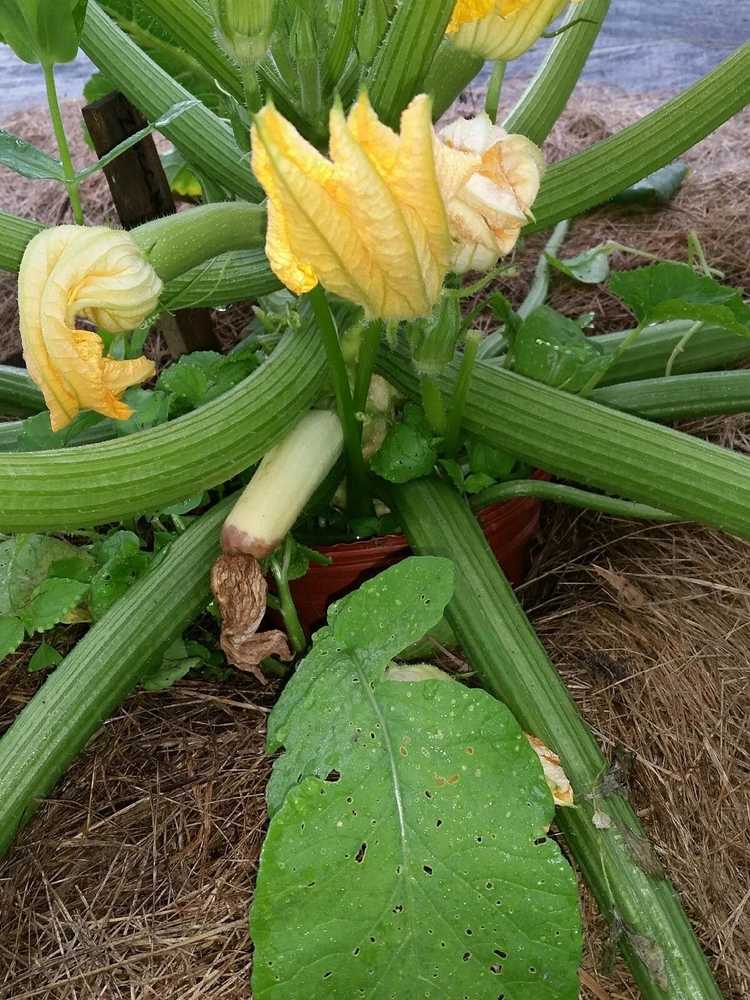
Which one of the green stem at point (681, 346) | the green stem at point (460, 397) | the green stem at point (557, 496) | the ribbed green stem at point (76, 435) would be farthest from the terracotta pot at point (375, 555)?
the ribbed green stem at point (76, 435)

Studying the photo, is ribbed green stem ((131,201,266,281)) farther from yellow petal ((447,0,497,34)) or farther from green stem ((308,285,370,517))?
yellow petal ((447,0,497,34))

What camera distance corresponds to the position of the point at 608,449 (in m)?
1.21

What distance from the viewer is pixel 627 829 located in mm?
1060

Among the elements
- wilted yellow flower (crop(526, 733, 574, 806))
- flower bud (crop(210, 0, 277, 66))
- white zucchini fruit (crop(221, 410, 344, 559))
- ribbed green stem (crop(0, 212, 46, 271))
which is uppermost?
flower bud (crop(210, 0, 277, 66))

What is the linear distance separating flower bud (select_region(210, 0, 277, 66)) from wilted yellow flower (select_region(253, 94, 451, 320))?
249 mm

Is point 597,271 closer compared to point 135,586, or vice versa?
point 135,586

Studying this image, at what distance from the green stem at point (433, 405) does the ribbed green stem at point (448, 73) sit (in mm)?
344

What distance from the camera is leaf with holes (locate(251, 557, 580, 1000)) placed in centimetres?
89

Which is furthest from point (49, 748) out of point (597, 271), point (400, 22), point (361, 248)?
point (597, 271)

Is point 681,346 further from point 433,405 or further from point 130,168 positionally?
point 130,168

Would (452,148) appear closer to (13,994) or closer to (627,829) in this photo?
(627,829)

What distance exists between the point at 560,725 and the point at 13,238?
887 millimetres

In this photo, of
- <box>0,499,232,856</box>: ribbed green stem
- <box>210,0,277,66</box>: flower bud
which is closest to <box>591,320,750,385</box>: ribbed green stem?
<box>0,499,232,856</box>: ribbed green stem

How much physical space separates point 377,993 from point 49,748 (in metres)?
0.48
